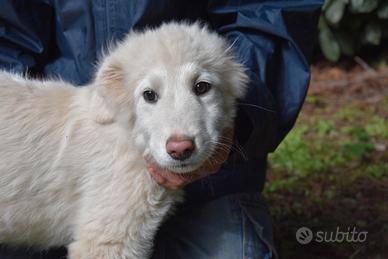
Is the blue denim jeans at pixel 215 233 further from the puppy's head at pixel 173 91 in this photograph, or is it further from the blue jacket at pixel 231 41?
the puppy's head at pixel 173 91

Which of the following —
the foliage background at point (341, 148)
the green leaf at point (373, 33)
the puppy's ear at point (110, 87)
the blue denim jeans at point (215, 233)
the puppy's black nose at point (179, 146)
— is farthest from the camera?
the green leaf at point (373, 33)

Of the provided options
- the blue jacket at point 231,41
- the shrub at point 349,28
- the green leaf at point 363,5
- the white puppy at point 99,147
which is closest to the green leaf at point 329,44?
the shrub at point 349,28

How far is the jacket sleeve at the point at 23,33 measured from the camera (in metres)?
3.26

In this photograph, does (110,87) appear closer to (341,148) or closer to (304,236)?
(304,236)

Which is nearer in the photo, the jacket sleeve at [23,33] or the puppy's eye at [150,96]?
the puppy's eye at [150,96]

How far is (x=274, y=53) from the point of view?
3041mm

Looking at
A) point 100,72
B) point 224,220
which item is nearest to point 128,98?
point 100,72

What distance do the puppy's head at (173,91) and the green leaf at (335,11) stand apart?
3673 mm

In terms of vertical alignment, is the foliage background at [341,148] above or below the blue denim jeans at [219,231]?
below

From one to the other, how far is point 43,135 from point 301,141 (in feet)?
9.50

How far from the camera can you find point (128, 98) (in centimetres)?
260

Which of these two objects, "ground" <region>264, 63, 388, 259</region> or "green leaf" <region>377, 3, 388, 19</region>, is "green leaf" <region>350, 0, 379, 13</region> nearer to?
"green leaf" <region>377, 3, 388, 19</region>

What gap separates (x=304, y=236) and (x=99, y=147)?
160cm

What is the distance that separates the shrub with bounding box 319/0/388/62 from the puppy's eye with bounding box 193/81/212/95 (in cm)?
389
